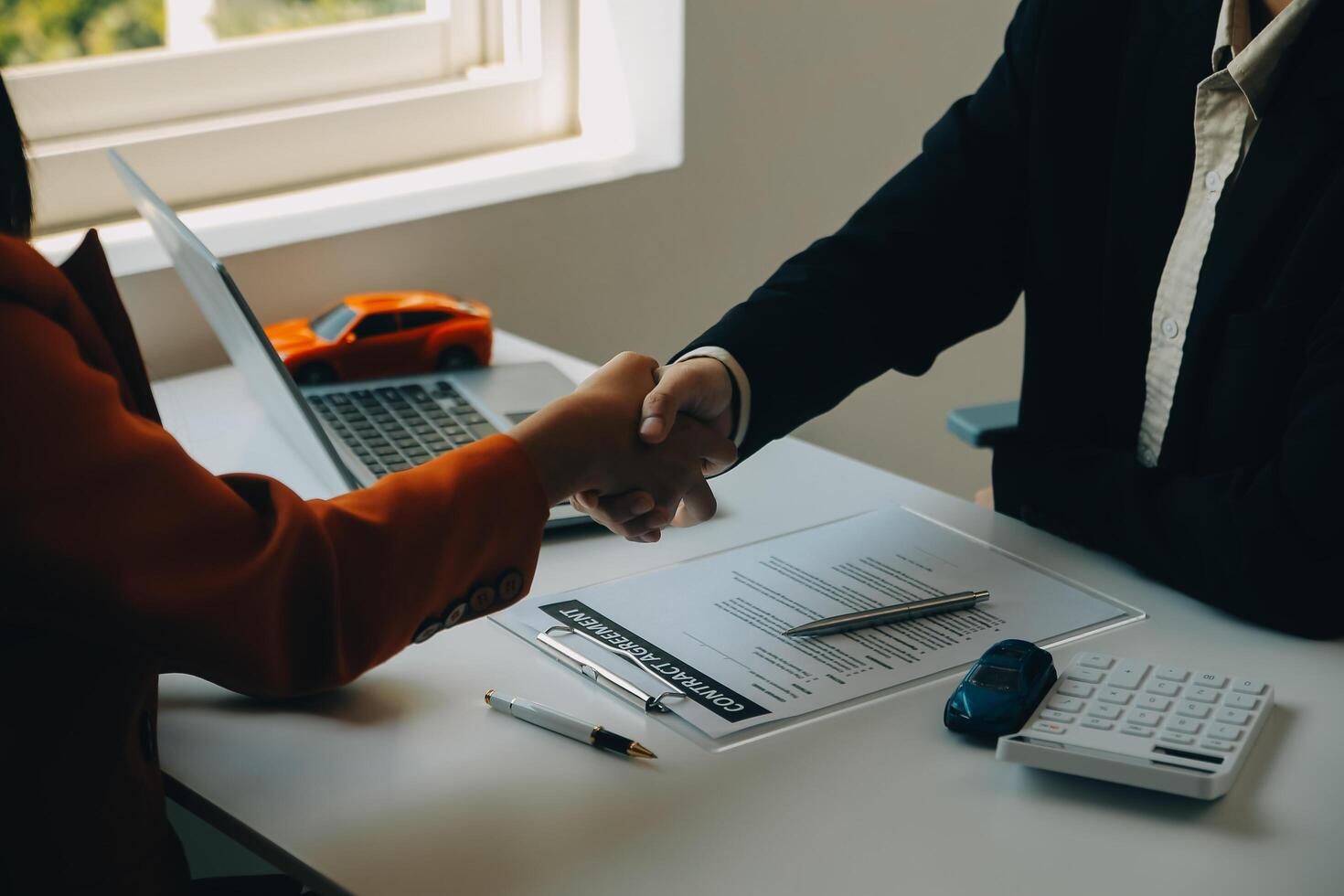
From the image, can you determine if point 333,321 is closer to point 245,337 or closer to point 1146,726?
point 245,337

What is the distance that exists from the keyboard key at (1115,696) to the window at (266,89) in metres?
1.37

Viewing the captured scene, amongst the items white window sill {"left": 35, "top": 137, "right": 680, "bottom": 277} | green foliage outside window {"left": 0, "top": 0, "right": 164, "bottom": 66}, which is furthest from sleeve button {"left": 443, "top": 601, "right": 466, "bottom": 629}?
green foliage outside window {"left": 0, "top": 0, "right": 164, "bottom": 66}

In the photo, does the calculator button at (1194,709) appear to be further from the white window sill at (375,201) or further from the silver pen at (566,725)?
the white window sill at (375,201)

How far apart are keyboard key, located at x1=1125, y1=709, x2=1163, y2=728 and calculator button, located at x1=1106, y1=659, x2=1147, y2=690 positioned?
0.03 m

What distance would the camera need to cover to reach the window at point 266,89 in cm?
171

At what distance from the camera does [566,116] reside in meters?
2.10

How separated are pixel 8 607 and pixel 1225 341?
37.7 inches

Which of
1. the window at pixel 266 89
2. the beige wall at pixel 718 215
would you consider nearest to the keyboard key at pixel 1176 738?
the beige wall at pixel 718 215

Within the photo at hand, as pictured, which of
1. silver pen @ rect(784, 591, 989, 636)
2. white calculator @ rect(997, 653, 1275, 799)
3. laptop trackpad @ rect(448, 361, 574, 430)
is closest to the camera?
white calculator @ rect(997, 653, 1275, 799)

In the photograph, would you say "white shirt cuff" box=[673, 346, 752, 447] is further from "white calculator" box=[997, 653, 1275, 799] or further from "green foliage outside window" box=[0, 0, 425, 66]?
"green foliage outside window" box=[0, 0, 425, 66]

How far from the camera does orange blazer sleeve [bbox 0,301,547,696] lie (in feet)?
2.24

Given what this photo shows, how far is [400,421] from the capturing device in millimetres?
1382

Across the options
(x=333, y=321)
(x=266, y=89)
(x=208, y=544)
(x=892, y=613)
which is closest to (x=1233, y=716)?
(x=892, y=613)

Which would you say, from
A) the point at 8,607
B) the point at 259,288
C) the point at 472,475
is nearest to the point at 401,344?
the point at 259,288
